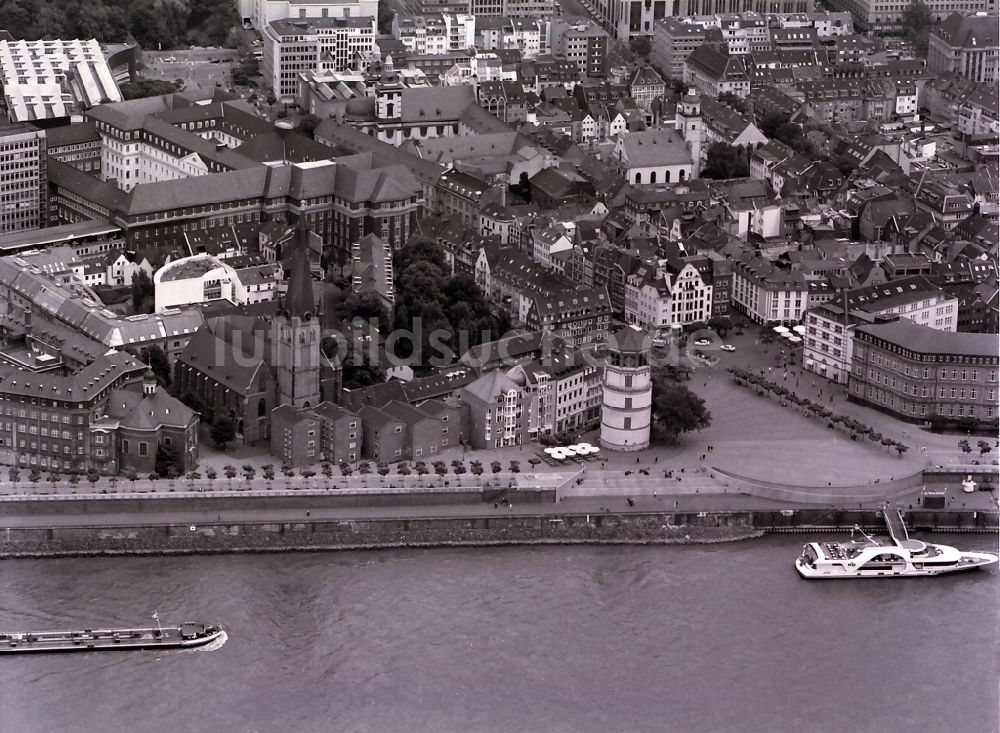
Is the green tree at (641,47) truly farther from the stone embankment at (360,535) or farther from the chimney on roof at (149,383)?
the stone embankment at (360,535)

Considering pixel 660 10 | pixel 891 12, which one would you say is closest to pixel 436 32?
pixel 660 10

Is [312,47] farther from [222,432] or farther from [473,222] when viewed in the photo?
[222,432]

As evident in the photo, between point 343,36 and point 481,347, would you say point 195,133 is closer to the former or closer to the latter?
point 343,36

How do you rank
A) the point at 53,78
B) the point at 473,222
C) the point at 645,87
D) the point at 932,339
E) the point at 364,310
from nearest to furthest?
the point at 932,339, the point at 364,310, the point at 473,222, the point at 53,78, the point at 645,87

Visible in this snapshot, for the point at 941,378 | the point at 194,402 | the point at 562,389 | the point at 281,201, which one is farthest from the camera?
the point at 281,201

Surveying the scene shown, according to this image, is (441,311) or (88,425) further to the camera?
(441,311)

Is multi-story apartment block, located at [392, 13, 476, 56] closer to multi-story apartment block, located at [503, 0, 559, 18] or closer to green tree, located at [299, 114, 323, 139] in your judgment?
multi-story apartment block, located at [503, 0, 559, 18]

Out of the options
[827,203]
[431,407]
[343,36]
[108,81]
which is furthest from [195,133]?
[431,407]

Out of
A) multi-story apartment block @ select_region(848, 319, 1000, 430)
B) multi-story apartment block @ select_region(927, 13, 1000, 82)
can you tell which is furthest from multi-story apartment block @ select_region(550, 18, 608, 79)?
multi-story apartment block @ select_region(848, 319, 1000, 430)
